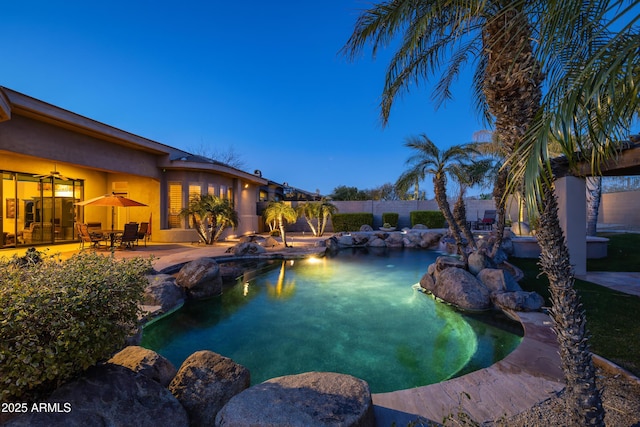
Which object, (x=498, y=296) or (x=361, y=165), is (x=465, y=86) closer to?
(x=498, y=296)

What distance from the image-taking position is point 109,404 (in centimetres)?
211

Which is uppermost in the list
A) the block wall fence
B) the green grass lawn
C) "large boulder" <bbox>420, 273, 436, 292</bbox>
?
the block wall fence

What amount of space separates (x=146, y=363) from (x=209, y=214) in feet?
37.1

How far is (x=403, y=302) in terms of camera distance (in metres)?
7.45

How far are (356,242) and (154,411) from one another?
14.7 m

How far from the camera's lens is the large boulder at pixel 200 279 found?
24.2 ft

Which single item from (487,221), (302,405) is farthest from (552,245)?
(487,221)

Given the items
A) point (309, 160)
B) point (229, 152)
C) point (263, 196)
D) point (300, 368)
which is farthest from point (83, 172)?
point (309, 160)

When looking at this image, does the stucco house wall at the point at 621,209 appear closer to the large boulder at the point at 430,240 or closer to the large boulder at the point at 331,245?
the large boulder at the point at 430,240

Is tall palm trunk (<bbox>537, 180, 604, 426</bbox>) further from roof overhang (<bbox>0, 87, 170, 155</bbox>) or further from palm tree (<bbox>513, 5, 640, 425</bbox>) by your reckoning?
roof overhang (<bbox>0, 87, 170, 155</bbox>)

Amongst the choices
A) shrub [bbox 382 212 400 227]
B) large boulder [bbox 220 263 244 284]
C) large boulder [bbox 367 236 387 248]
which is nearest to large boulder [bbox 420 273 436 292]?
large boulder [bbox 220 263 244 284]

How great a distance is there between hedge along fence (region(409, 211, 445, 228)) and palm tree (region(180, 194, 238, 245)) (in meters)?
14.0

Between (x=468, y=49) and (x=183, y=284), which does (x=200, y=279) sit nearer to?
(x=183, y=284)

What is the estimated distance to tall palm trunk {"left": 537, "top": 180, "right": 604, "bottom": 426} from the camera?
2199 mm
